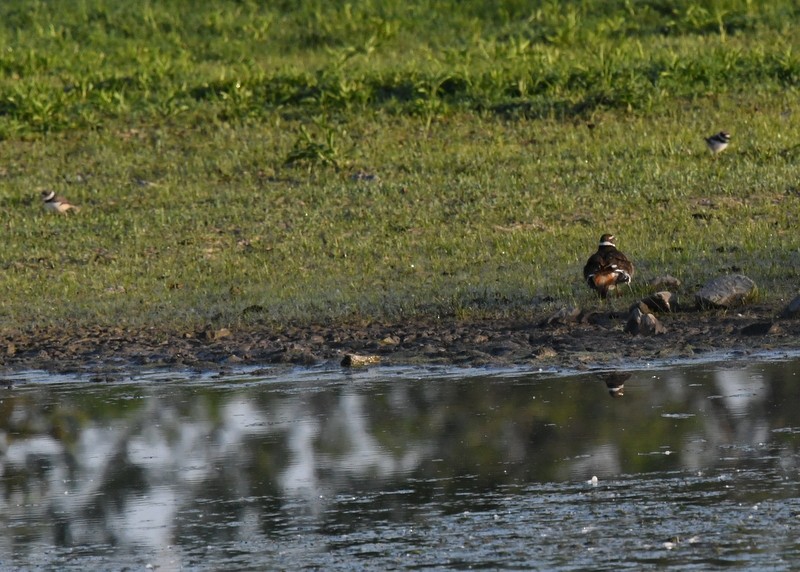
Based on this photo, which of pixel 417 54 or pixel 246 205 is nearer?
pixel 246 205

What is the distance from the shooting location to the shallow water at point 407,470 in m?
6.27

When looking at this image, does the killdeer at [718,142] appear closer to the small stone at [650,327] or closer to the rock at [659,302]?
the rock at [659,302]

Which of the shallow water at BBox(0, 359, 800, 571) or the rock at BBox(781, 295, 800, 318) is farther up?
the shallow water at BBox(0, 359, 800, 571)

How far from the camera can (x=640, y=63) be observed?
21.2 metres

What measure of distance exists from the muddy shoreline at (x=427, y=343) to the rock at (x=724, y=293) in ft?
0.31

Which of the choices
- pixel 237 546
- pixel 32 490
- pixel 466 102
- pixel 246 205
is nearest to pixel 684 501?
pixel 237 546

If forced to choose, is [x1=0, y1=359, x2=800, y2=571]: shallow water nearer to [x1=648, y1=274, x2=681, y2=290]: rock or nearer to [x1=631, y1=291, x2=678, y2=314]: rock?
[x1=631, y1=291, x2=678, y2=314]: rock

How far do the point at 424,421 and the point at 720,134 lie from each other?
962cm

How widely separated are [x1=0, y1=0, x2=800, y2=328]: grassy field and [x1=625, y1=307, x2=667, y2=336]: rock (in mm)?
1188

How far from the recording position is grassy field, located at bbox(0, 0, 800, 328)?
1370 centimetres

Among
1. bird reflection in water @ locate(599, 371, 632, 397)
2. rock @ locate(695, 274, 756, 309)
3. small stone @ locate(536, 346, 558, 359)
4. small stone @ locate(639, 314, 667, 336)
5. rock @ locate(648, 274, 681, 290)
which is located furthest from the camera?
rock @ locate(648, 274, 681, 290)

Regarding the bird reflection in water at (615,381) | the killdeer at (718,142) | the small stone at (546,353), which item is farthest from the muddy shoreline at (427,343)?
the killdeer at (718,142)

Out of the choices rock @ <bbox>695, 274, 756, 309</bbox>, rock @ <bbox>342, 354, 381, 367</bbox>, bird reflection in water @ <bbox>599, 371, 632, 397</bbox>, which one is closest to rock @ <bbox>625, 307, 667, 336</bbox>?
rock @ <bbox>695, 274, 756, 309</bbox>

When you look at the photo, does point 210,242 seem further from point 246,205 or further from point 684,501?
point 684,501
